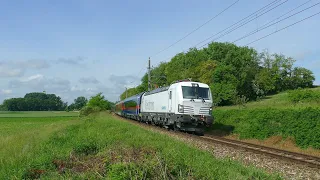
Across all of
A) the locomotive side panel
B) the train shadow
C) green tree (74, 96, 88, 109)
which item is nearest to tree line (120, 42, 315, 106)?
the locomotive side panel

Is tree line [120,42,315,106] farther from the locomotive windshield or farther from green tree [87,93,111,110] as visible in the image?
the locomotive windshield

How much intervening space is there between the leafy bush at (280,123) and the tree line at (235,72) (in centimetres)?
3112

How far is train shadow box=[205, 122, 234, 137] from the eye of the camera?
22.7 meters

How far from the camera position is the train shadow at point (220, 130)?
74.4 feet

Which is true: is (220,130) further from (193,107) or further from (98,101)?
(98,101)

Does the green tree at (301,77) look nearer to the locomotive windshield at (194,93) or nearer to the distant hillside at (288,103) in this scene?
the distant hillside at (288,103)

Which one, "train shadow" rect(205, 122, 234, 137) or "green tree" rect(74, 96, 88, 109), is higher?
"green tree" rect(74, 96, 88, 109)

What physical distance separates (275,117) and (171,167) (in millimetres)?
12652

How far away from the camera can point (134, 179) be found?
623 centimetres

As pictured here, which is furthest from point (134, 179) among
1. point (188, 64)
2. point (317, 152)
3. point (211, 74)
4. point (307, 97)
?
point (188, 64)

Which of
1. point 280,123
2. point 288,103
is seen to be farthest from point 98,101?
point 280,123

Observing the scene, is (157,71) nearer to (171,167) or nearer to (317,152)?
(317,152)

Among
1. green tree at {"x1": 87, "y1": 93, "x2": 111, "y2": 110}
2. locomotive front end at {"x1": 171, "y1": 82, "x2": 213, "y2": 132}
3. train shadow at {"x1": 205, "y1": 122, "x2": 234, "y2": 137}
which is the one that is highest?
green tree at {"x1": 87, "y1": 93, "x2": 111, "y2": 110}

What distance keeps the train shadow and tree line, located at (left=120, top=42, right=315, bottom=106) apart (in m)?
27.8
